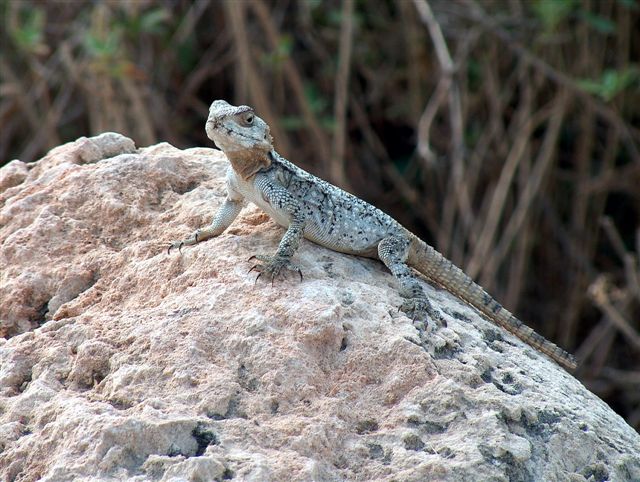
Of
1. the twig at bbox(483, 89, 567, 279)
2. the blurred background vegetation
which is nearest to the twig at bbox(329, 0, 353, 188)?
the blurred background vegetation

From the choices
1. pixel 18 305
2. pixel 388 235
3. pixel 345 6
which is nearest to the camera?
pixel 18 305

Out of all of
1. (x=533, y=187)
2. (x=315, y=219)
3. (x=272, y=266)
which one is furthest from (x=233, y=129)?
(x=533, y=187)

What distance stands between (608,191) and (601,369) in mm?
1570

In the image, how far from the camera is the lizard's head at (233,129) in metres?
4.21

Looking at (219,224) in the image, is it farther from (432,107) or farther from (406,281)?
(432,107)

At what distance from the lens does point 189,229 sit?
13.9ft

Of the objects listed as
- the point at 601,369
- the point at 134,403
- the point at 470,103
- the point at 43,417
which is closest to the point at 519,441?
the point at 134,403

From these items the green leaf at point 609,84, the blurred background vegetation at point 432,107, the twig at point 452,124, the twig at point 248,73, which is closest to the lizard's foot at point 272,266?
the twig at point 452,124

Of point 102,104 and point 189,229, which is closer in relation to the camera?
point 189,229

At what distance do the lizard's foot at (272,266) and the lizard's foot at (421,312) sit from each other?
46 centimetres

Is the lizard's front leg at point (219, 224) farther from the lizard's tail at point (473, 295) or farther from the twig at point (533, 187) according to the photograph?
the twig at point (533, 187)

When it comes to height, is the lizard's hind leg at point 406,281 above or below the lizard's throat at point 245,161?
below

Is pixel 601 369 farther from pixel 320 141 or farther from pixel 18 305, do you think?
pixel 18 305

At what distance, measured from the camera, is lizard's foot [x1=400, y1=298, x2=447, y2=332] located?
3735 millimetres
